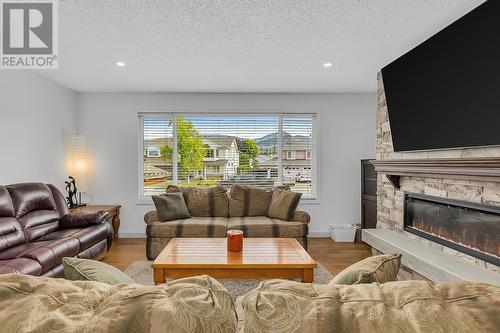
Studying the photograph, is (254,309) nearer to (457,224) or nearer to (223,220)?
(457,224)

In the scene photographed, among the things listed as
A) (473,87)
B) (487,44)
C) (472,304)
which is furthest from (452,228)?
(472,304)

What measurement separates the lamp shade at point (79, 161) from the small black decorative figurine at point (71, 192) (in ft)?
0.34

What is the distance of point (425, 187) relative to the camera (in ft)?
10.3

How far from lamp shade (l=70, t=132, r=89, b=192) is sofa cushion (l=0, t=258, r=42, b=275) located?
2613 mm

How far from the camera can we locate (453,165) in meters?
2.49

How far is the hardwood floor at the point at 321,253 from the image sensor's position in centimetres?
381

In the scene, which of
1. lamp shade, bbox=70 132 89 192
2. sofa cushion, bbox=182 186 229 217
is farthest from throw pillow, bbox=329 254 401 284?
lamp shade, bbox=70 132 89 192

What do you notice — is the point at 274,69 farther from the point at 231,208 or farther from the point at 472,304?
the point at 472,304

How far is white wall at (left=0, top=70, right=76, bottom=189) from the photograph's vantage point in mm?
3584

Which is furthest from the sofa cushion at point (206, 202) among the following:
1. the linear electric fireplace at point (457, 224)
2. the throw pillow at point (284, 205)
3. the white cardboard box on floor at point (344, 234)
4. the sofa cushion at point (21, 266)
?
the linear electric fireplace at point (457, 224)

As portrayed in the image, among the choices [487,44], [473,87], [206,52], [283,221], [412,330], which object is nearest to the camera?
[412,330]

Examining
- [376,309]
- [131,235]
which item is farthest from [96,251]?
[376,309]

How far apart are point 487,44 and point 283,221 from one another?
282 centimetres

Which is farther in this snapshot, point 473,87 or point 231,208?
point 231,208
